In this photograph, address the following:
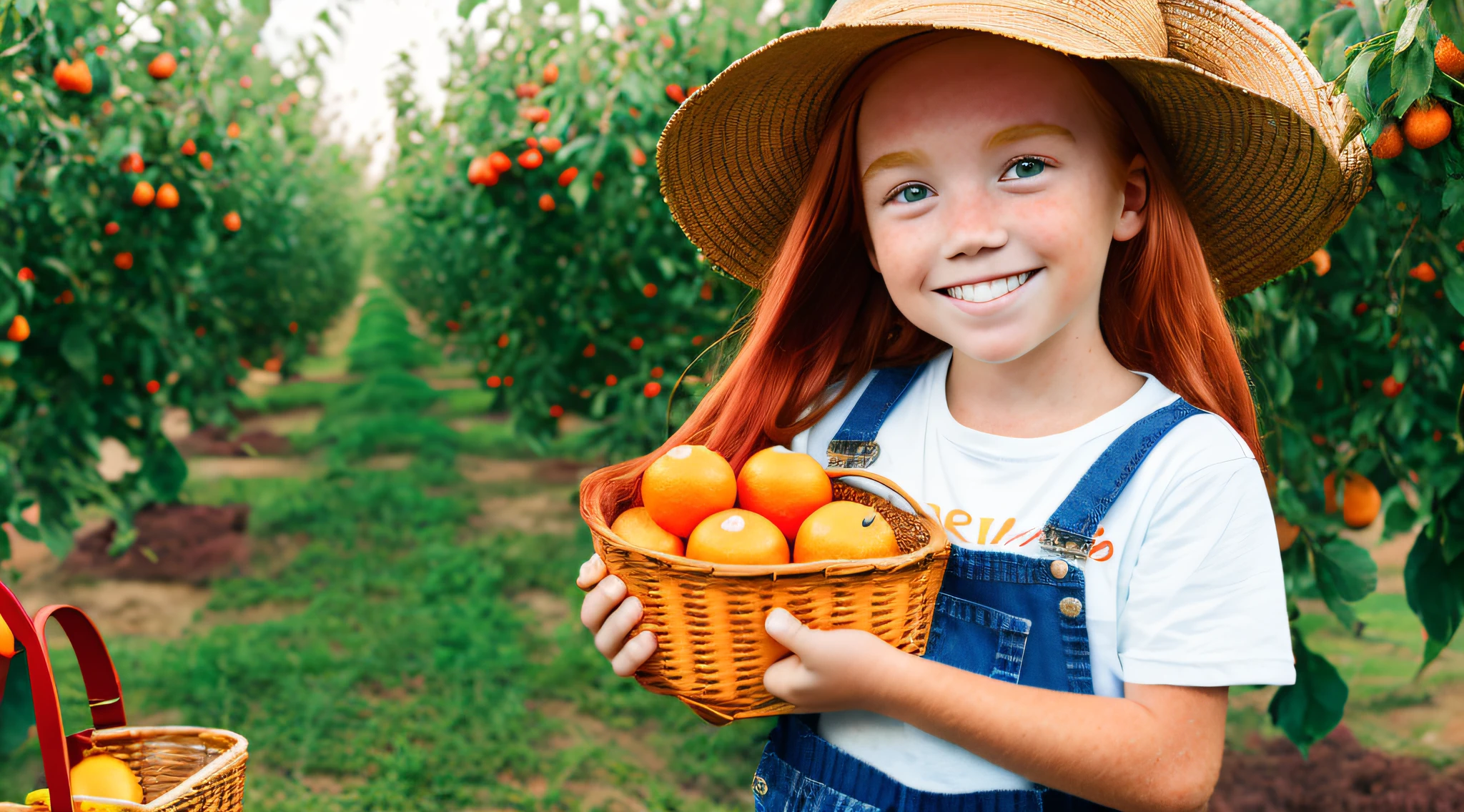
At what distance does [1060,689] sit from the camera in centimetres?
102

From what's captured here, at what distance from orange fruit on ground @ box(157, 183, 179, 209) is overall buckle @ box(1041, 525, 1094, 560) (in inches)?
129

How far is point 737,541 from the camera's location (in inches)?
39.4

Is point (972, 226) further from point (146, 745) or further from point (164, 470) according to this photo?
point (164, 470)

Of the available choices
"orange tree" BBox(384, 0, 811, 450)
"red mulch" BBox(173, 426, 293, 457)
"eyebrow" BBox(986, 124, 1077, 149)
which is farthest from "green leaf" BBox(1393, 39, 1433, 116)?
"red mulch" BBox(173, 426, 293, 457)

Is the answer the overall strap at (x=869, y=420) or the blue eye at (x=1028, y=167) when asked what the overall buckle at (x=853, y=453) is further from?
the blue eye at (x=1028, y=167)

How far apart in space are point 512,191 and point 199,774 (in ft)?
9.55

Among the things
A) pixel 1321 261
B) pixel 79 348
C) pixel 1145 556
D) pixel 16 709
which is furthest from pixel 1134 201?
pixel 79 348

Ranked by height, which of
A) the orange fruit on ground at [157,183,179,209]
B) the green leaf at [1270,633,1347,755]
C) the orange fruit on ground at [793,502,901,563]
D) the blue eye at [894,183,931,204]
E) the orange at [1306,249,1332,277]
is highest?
the orange fruit on ground at [157,183,179,209]

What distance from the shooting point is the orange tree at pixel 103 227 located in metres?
2.62

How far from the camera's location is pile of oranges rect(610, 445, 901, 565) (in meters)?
1.00

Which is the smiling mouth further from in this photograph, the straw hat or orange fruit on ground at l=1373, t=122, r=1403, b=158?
orange fruit on ground at l=1373, t=122, r=1403, b=158

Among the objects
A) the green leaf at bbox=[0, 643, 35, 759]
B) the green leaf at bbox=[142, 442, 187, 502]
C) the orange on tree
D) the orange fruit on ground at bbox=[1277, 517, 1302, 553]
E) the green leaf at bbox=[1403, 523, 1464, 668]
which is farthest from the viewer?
the green leaf at bbox=[142, 442, 187, 502]

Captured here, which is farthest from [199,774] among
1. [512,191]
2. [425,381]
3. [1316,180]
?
[425,381]

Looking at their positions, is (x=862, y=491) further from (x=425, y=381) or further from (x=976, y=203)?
(x=425, y=381)
